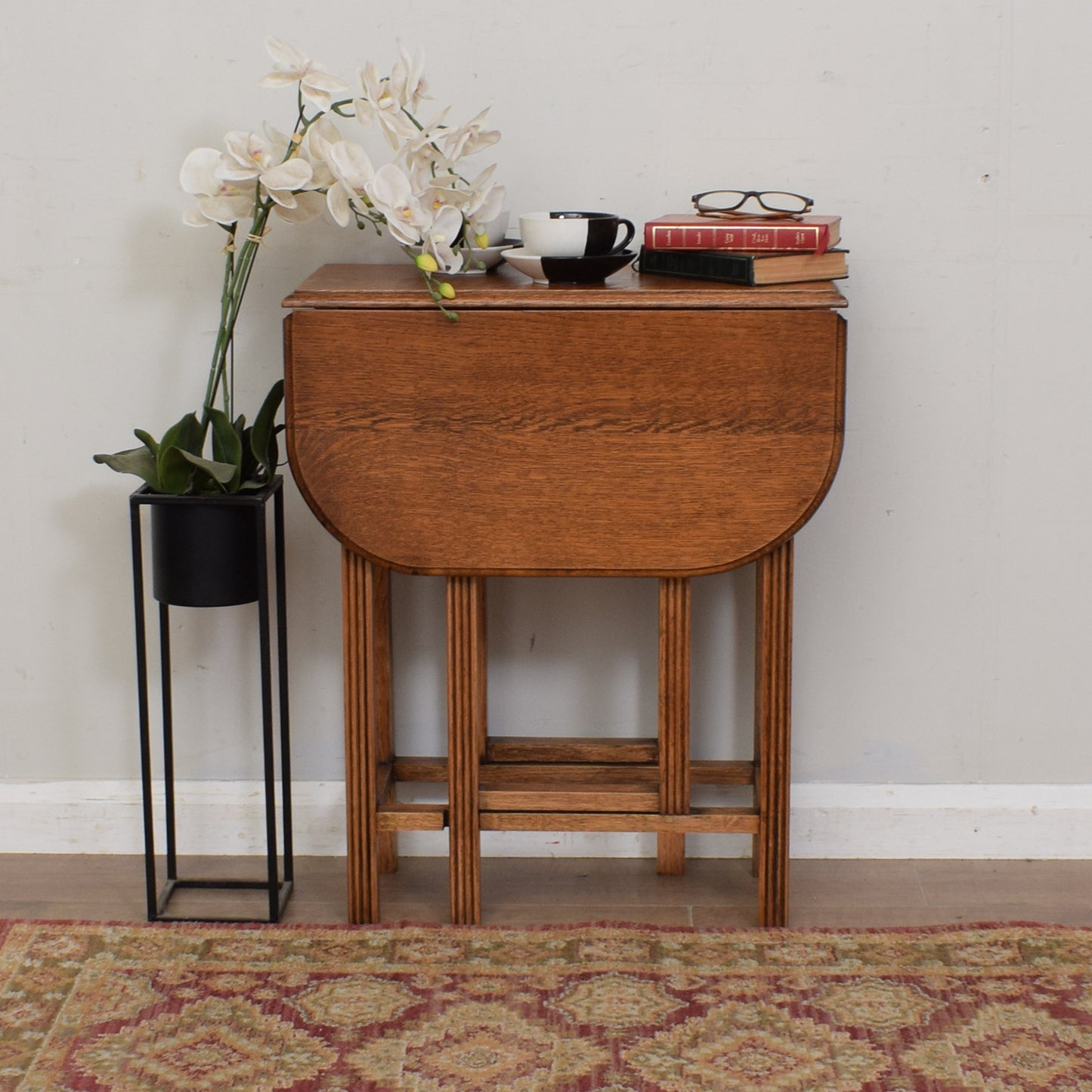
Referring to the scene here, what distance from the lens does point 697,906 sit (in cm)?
199

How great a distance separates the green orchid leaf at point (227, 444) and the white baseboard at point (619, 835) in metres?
0.59

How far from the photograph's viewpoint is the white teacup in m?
1.72

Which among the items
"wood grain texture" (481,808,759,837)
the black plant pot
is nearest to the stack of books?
the black plant pot

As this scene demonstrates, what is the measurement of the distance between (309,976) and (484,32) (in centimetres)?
135

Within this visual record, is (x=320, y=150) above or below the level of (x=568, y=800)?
above

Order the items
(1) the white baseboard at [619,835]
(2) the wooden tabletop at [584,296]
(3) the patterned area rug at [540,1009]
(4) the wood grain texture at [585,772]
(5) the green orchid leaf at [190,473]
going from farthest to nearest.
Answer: (1) the white baseboard at [619,835], (4) the wood grain texture at [585,772], (5) the green orchid leaf at [190,473], (2) the wooden tabletop at [584,296], (3) the patterned area rug at [540,1009]

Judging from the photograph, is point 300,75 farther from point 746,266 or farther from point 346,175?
point 746,266

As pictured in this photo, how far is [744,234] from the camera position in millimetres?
1744

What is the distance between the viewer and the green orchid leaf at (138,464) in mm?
1806

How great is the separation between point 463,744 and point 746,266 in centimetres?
76

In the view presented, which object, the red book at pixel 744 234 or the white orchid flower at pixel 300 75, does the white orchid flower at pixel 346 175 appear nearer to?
the white orchid flower at pixel 300 75

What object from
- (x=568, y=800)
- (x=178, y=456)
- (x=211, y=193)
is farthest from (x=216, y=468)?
(x=568, y=800)

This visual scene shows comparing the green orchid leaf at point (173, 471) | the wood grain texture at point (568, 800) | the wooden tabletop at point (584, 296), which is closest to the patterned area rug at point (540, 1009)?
the wood grain texture at point (568, 800)

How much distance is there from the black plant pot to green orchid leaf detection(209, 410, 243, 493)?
0.03 meters
